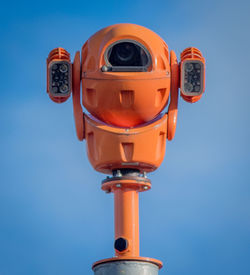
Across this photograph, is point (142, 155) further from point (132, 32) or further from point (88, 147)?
Result: point (132, 32)

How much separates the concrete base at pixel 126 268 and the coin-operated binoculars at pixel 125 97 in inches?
16.6

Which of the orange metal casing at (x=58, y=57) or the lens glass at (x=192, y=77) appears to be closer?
the lens glass at (x=192, y=77)

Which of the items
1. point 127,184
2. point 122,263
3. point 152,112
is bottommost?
point 122,263

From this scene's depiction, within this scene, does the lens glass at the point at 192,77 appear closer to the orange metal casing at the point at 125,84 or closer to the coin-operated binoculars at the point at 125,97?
the coin-operated binoculars at the point at 125,97

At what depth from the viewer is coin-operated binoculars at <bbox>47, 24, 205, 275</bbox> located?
28.1 meters

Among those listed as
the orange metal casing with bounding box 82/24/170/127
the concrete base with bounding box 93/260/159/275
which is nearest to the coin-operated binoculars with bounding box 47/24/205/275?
the orange metal casing with bounding box 82/24/170/127

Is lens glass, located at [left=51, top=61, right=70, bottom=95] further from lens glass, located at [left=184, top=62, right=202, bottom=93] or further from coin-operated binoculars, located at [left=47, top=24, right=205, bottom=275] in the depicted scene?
lens glass, located at [left=184, top=62, right=202, bottom=93]

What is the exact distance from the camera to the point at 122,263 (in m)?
27.2

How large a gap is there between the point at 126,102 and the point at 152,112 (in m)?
0.88

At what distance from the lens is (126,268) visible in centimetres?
2714

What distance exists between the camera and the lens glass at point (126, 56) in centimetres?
2841

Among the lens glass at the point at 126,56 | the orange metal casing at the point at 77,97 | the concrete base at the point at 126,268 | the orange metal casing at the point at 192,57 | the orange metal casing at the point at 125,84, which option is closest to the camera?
the concrete base at the point at 126,268

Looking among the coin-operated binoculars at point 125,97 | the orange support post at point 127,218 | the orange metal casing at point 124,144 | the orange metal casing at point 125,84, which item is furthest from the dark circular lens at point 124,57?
the orange support post at point 127,218

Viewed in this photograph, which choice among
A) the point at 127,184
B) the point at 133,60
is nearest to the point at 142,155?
the point at 127,184
